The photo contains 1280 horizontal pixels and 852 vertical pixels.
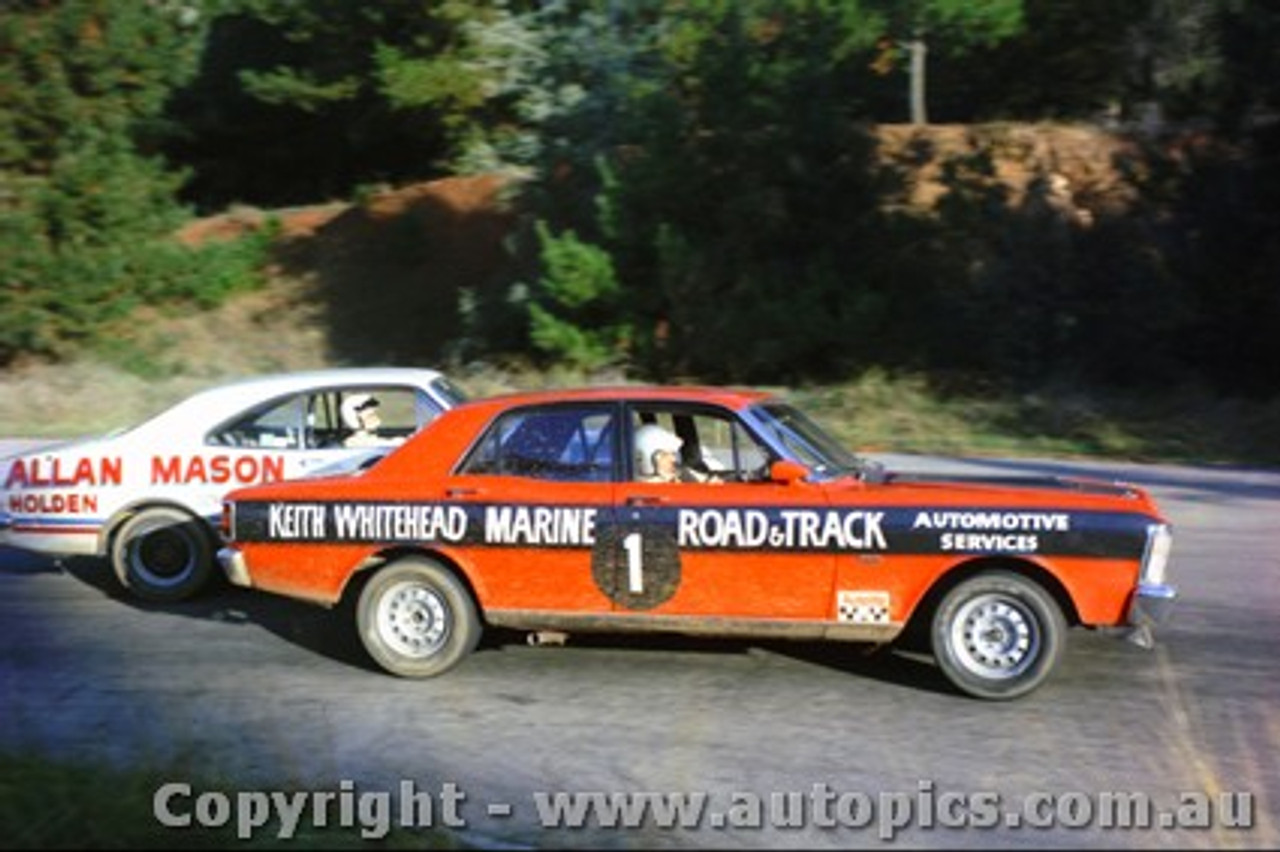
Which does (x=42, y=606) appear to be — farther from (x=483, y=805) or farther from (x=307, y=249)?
(x=307, y=249)

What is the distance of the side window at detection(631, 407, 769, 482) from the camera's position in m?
7.65

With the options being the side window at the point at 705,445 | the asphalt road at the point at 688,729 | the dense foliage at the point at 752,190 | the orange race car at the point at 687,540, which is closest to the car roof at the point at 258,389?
the asphalt road at the point at 688,729

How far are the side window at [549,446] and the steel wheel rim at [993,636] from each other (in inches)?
77.3

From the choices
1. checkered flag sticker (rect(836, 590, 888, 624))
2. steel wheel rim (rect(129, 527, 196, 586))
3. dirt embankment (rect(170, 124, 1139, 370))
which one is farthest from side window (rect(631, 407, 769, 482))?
dirt embankment (rect(170, 124, 1139, 370))

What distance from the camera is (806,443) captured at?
7852 millimetres

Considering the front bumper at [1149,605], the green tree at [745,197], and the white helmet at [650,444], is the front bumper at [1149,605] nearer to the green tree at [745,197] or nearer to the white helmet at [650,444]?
the white helmet at [650,444]

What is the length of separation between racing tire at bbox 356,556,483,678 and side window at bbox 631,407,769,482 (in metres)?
1.19

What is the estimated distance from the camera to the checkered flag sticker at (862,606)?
7258mm

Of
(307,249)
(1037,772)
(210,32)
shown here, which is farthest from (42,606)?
(210,32)

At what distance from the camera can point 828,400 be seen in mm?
21859

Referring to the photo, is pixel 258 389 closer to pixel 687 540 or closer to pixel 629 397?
pixel 629 397

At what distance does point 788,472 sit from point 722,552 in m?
0.52

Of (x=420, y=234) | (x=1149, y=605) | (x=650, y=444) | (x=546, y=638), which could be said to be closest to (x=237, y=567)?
(x=546, y=638)

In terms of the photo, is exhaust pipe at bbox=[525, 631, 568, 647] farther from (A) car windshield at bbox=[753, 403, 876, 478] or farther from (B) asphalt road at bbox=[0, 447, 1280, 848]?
(A) car windshield at bbox=[753, 403, 876, 478]
